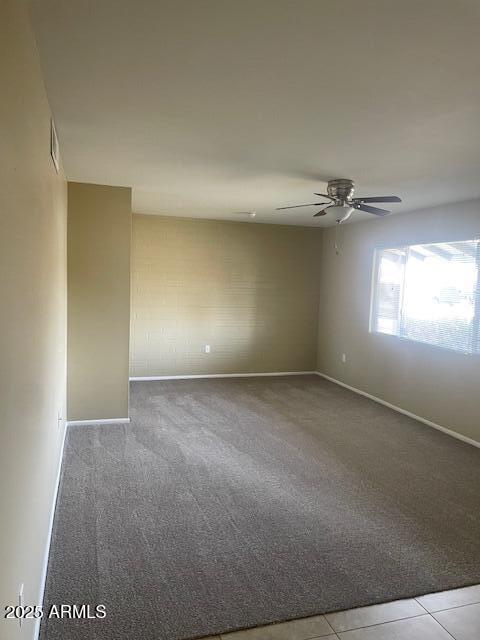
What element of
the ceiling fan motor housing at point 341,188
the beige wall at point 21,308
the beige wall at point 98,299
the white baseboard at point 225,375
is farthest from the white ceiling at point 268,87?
the white baseboard at point 225,375

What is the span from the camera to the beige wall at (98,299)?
431 centimetres

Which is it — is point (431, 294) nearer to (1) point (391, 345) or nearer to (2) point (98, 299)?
(1) point (391, 345)

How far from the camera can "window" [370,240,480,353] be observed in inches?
175

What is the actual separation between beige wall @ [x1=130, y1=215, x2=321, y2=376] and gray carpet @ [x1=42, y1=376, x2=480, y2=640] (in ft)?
5.87

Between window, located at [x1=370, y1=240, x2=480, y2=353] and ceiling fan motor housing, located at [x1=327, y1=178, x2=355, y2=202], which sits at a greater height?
ceiling fan motor housing, located at [x1=327, y1=178, x2=355, y2=202]

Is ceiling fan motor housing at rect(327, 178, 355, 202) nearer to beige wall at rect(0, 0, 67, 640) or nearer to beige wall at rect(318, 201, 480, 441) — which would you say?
beige wall at rect(318, 201, 480, 441)

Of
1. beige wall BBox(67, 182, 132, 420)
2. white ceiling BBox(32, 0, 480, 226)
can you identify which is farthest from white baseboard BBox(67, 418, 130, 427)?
white ceiling BBox(32, 0, 480, 226)

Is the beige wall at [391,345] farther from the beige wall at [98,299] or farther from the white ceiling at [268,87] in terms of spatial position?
the beige wall at [98,299]

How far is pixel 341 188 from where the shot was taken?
3.79m

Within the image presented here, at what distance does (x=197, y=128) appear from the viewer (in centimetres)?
262

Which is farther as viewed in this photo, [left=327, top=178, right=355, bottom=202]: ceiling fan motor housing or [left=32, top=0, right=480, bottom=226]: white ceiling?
[left=327, top=178, right=355, bottom=202]: ceiling fan motor housing

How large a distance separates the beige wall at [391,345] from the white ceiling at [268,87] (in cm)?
123

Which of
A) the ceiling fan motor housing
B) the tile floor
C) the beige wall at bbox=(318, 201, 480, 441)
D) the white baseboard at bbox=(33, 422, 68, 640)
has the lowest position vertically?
the tile floor

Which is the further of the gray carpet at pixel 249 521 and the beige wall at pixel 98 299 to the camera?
the beige wall at pixel 98 299
